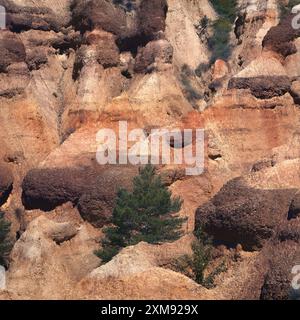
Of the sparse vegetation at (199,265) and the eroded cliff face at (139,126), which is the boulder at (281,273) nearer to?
the eroded cliff face at (139,126)

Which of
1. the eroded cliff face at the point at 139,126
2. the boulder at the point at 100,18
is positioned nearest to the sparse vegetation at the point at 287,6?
the eroded cliff face at the point at 139,126

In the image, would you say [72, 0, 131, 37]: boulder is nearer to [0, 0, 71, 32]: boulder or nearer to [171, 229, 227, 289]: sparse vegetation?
[0, 0, 71, 32]: boulder

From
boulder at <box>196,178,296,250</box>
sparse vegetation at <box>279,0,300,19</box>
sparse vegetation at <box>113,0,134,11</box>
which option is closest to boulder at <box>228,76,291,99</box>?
sparse vegetation at <box>279,0,300,19</box>

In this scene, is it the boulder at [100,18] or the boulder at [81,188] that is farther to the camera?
the boulder at [100,18]

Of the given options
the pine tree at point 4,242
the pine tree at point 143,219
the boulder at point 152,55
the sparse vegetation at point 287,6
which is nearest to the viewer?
the pine tree at point 143,219

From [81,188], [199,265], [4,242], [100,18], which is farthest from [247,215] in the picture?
[100,18]

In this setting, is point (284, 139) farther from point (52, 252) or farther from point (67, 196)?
point (52, 252)
